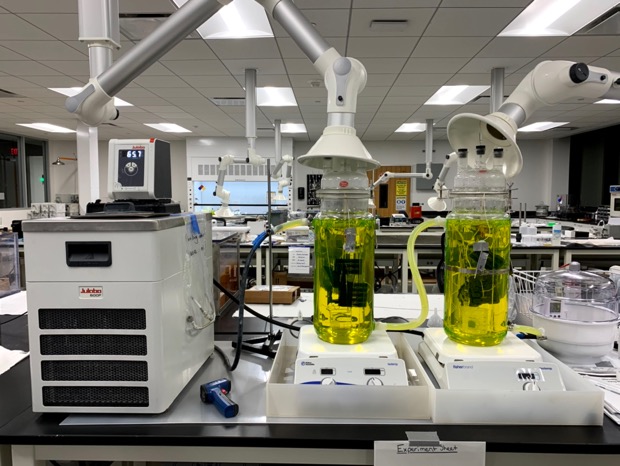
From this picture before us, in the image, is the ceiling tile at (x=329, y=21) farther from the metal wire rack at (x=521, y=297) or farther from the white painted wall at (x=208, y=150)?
the white painted wall at (x=208, y=150)

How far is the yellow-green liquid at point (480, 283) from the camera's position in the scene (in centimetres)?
93

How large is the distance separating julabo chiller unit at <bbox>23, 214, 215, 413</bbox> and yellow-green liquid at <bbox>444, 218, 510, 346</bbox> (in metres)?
0.66

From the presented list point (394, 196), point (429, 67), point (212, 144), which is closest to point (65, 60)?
point (429, 67)

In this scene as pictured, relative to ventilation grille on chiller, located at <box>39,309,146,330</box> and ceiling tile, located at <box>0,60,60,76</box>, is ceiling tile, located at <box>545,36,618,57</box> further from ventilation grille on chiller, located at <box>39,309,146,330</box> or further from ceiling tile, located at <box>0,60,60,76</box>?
ceiling tile, located at <box>0,60,60,76</box>

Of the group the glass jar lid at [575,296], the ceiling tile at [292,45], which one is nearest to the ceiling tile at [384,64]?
the ceiling tile at [292,45]

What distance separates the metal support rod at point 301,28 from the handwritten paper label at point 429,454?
79cm

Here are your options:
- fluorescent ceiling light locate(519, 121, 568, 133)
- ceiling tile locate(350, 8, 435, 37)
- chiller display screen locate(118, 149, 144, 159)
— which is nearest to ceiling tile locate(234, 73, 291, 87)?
ceiling tile locate(350, 8, 435, 37)

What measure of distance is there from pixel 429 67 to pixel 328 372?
4.04m

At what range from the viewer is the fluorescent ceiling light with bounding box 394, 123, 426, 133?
7421mm

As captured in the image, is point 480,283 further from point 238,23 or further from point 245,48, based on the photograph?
point 245,48

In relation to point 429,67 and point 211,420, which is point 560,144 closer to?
point 429,67

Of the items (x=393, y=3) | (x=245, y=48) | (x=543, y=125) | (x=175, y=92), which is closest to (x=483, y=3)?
(x=393, y=3)

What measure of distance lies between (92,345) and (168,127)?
7534 millimetres

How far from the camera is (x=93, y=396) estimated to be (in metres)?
0.83
